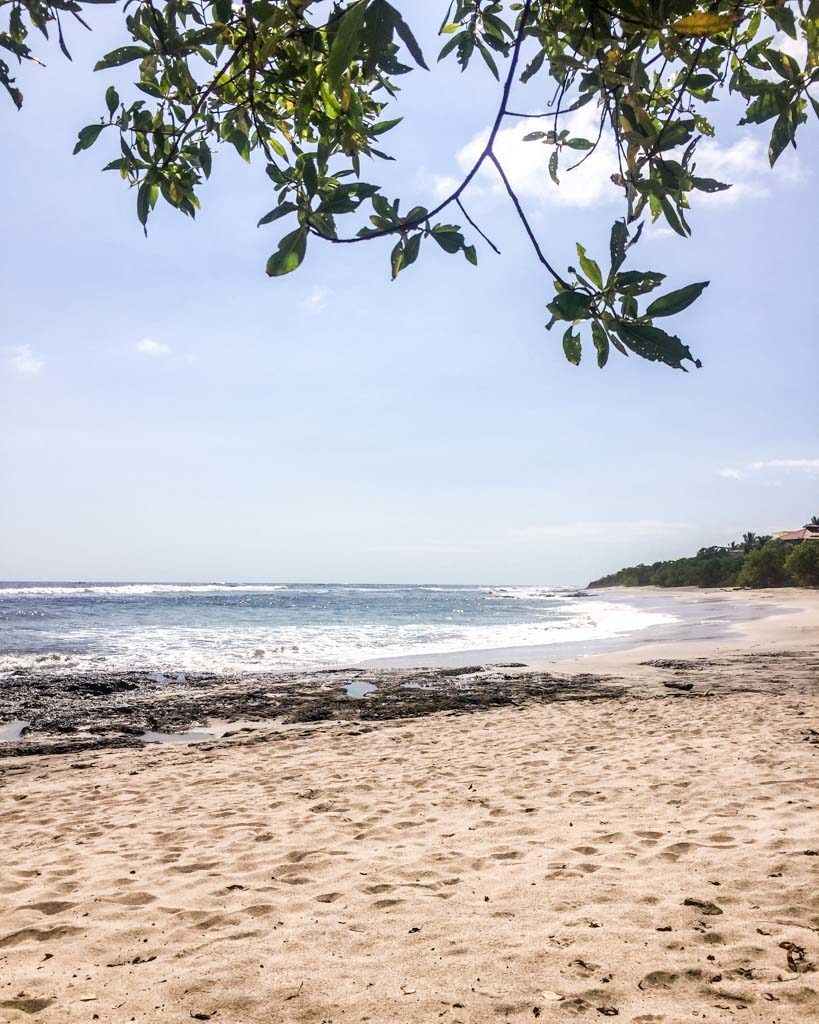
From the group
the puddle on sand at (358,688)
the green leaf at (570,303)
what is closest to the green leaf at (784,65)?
the green leaf at (570,303)

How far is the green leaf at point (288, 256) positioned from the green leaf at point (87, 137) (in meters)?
0.76

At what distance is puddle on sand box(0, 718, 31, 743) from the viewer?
886 centimetres

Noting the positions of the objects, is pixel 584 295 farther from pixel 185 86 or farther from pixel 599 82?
pixel 185 86

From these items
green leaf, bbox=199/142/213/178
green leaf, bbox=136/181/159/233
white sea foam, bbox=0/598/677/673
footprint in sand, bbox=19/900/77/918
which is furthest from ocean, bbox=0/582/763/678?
green leaf, bbox=136/181/159/233

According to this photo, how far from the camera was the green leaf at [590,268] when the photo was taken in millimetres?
1116

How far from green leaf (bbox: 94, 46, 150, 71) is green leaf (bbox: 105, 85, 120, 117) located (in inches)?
2.9

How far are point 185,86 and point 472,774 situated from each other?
5.75 meters

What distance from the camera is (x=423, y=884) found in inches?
145

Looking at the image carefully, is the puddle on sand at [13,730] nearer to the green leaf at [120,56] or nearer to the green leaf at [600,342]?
the green leaf at [120,56]

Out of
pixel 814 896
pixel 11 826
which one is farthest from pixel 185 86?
pixel 11 826

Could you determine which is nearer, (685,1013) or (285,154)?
(285,154)

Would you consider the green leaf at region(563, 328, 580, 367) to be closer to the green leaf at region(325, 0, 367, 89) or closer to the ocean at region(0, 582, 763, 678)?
the green leaf at region(325, 0, 367, 89)

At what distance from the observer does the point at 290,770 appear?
264 inches

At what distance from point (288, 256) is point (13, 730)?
1026 cm
